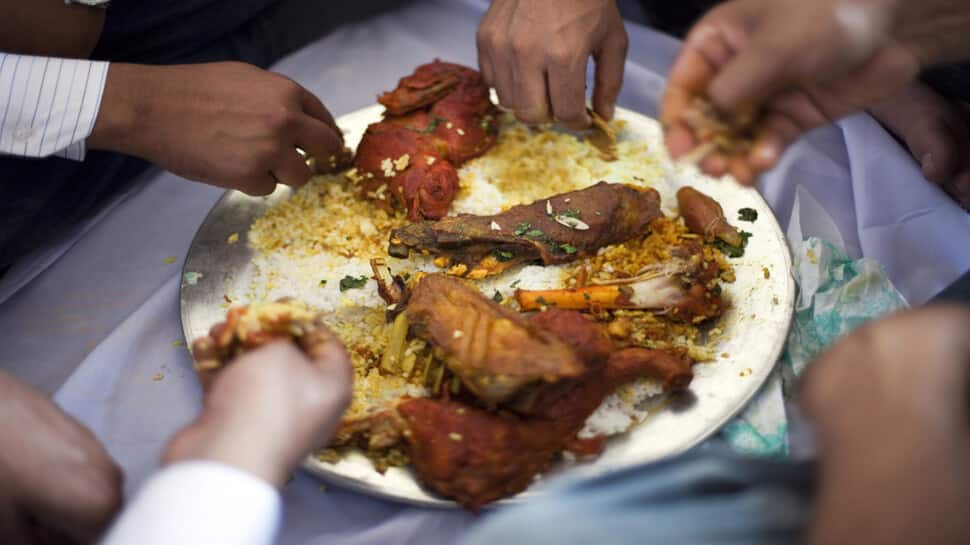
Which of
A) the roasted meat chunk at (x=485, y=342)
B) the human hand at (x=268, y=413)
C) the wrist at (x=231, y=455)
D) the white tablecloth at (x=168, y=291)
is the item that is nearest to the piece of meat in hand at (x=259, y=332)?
the human hand at (x=268, y=413)

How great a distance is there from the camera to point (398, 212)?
1.77m

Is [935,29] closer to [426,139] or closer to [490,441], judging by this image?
[490,441]

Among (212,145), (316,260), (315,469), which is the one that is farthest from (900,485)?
(212,145)

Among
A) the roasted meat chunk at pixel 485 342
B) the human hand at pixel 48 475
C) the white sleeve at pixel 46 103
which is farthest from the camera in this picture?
the white sleeve at pixel 46 103

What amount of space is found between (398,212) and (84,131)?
2.23 feet

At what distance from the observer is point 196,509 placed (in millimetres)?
839

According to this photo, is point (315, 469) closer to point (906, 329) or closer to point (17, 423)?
point (17, 423)

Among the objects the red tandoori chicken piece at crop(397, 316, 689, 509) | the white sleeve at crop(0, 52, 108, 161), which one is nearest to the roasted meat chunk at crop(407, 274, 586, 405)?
the red tandoori chicken piece at crop(397, 316, 689, 509)

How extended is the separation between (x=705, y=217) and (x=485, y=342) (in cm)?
64

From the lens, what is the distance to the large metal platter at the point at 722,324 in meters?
1.29

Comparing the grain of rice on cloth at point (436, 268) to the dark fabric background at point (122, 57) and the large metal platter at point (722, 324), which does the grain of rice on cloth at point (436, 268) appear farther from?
the dark fabric background at point (122, 57)

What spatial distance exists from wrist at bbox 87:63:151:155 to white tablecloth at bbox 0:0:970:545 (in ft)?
1.17

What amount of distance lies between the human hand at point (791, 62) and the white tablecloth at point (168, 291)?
23.8 inches

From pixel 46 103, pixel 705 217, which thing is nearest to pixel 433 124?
pixel 705 217
